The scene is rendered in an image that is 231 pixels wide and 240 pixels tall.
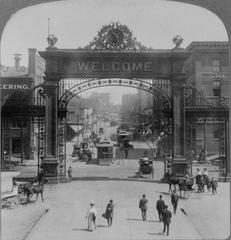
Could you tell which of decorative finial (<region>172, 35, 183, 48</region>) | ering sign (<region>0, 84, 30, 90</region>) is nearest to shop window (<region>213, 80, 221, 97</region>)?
decorative finial (<region>172, 35, 183, 48</region>)

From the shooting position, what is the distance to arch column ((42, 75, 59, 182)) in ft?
65.1

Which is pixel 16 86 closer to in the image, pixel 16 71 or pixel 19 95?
pixel 16 71

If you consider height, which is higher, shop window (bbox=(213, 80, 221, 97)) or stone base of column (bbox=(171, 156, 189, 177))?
shop window (bbox=(213, 80, 221, 97))

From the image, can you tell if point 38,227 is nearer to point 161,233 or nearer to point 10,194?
point 10,194

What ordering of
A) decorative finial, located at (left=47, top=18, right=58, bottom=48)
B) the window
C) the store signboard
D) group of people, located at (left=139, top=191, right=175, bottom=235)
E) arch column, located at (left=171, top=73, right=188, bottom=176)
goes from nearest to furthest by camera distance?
group of people, located at (left=139, top=191, right=175, bottom=235) < decorative finial, located at (left=47, top=18, right=58, bottom=48) < arch column, located at (left=171, top=73, right=188, bottom=176) < the window < the store signboard

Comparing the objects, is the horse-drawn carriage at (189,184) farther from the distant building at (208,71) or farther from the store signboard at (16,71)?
the store signboard at (16,71)

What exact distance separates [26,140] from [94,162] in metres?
5.94

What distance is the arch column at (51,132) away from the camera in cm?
1984

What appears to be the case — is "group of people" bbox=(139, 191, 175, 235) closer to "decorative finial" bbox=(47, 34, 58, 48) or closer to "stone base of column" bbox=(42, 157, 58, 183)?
"stone base of column" bbox=(42, 157, 58, 183)

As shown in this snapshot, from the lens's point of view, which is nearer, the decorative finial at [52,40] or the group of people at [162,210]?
the group of people at [162,210]

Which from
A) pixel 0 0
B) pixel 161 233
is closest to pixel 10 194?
pixel 161 233

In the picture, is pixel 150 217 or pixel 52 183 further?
pixel 52 183

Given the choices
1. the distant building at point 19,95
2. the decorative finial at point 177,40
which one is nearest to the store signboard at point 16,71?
the distant building at point 19,95

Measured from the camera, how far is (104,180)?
20969mm
